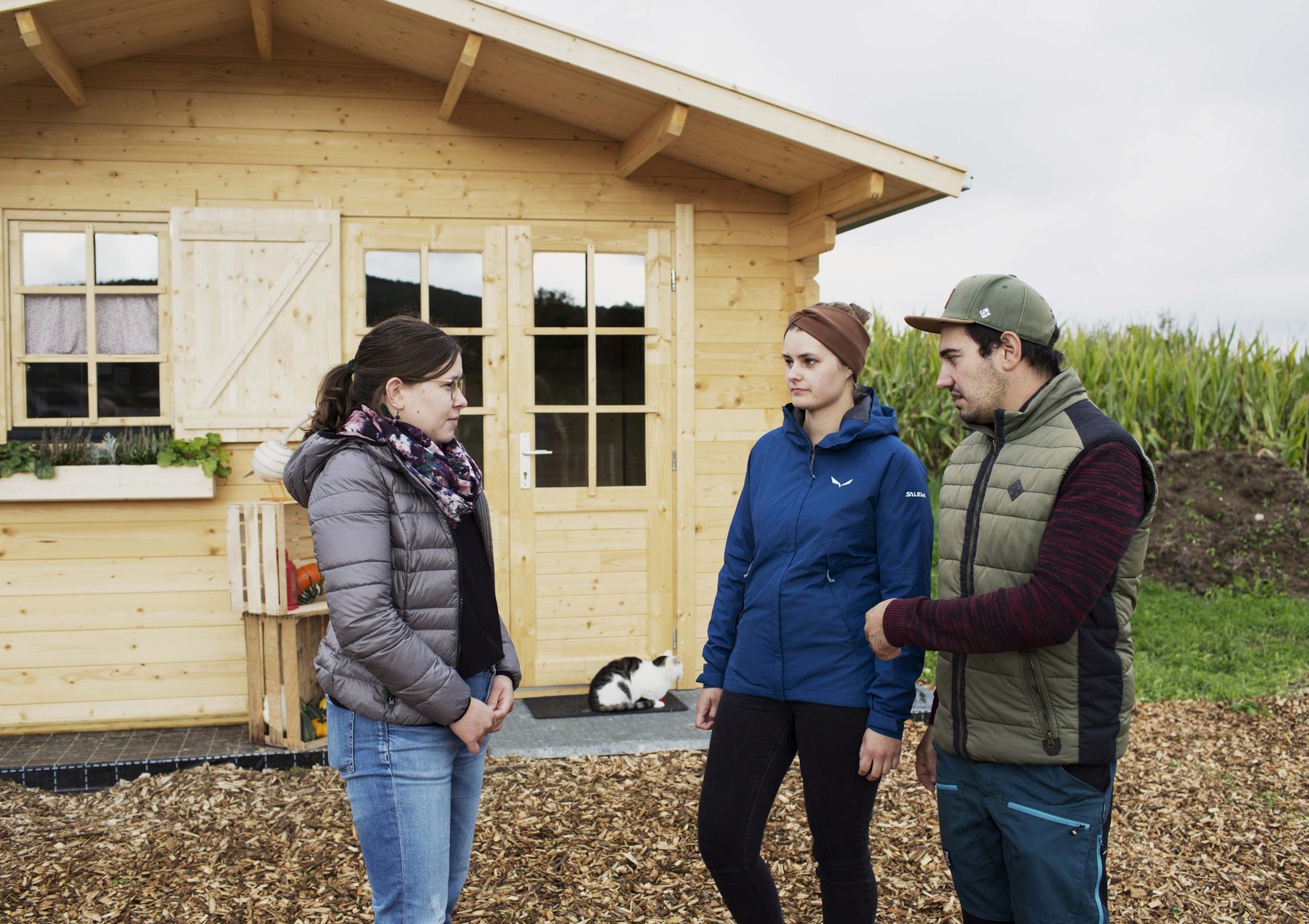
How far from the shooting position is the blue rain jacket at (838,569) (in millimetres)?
2352

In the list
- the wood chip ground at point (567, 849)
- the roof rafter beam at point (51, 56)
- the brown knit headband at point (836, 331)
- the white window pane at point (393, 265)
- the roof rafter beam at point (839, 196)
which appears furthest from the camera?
the white window pane at point (393, 265)

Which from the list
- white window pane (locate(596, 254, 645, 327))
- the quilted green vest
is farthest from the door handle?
the quilted green vest

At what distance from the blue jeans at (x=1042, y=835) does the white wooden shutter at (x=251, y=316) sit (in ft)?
13.4

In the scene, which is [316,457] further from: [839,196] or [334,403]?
[839,196]

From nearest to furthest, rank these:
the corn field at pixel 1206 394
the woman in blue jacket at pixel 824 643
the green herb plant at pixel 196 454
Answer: the woman in blue jacket at pixel 824 643
the green herb plant at pixel 196 454
the corn field at pixel 1206 394

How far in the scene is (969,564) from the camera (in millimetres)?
2141

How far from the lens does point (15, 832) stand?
4062 millimetres

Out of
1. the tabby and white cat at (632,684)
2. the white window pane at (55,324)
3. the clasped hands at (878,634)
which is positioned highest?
the white window pane at (55,324)

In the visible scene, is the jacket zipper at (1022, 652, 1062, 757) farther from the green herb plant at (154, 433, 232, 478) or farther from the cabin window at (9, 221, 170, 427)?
the cabin window at (9, 221, 170, 427)

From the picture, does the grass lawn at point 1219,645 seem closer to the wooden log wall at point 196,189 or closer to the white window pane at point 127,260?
the wooden log wall at point 196,189

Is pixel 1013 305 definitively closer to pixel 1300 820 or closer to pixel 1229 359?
pixel 1300 820

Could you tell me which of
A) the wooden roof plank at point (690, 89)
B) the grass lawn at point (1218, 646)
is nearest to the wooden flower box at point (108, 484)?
the wooden roof plank at point (690, 89)

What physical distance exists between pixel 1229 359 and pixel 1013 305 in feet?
36.5

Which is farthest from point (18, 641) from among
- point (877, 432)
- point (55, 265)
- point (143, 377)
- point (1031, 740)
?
point (1031, 740)
